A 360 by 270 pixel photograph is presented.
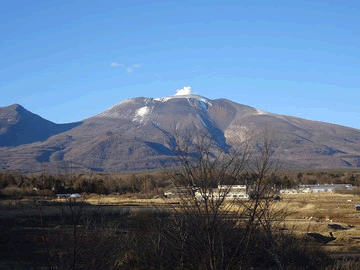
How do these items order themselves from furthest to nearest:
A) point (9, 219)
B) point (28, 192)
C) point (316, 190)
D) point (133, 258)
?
point (316, 190)
point (28, 192)
point (9, 219)
point (133, 258)

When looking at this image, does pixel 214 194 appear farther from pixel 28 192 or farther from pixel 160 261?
pixel 28 192

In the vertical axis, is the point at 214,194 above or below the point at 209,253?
above

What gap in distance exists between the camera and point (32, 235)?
957 inches

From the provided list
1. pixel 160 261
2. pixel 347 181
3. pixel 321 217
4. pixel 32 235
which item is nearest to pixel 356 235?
pixel 321 217

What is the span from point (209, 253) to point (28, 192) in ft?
186

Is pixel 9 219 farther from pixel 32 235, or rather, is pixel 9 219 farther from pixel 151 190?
pixel 151 190

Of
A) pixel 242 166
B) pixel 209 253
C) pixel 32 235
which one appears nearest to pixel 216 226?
pixel 209 253

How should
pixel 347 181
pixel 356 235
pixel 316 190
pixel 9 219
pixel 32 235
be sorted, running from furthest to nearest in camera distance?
pixel 347 181, pixel 316 190, pixel 9 219, pixel 356 235, pixel 32 235

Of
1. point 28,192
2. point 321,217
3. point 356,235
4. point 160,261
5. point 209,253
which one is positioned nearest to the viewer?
point 209,253

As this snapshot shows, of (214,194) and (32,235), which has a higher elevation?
(214,194)

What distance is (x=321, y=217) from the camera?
39156 mm

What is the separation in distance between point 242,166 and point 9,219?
1062 inches

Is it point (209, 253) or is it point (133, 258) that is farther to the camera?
point (133, 258)

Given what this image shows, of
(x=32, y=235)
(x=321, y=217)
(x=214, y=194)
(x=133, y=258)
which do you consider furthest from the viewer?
(x=321, y=217)
